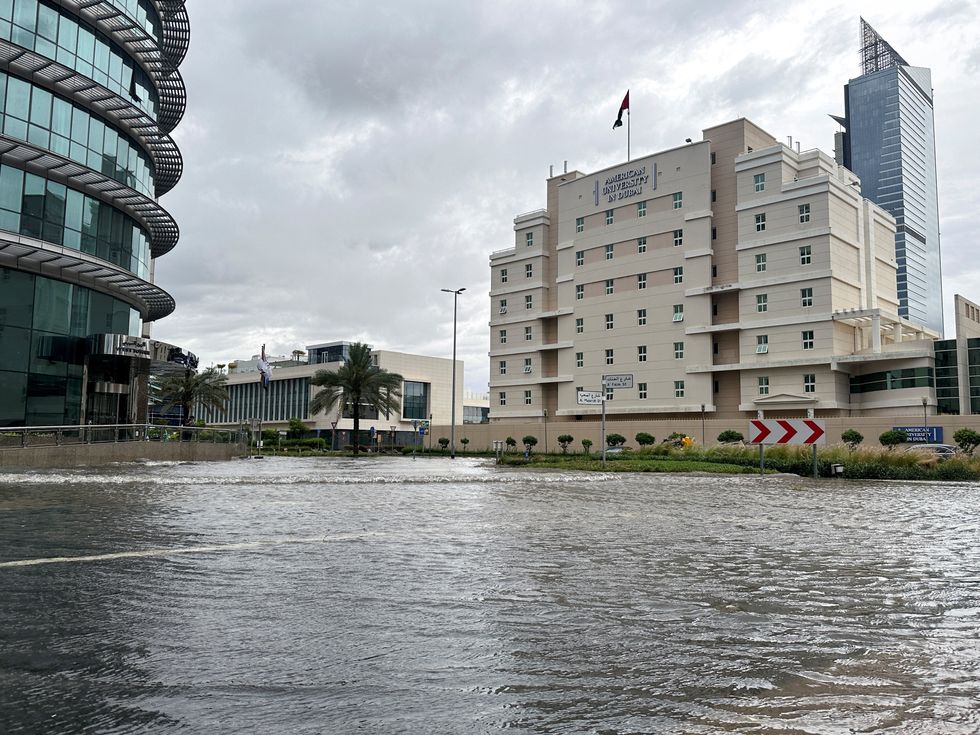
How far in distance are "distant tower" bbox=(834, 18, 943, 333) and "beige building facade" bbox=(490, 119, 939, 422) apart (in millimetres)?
97300

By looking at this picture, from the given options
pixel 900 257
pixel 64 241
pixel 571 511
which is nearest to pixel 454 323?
pixel 64 241

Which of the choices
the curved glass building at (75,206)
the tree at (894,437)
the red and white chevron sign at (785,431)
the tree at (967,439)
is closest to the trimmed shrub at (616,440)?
the tree at (894,437)

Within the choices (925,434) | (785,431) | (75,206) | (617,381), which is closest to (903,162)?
(925,434)

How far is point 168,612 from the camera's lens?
5094 mm

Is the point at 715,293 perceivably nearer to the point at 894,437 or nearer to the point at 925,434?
the point at 925,434

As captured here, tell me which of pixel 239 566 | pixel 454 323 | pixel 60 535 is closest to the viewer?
pixel 239 566

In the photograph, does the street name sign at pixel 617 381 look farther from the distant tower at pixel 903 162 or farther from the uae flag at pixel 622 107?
the distant tower at pixel 903 162

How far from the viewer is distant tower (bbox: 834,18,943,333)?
508ft

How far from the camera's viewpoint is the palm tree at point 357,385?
64.6 metres

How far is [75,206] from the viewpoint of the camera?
32406 millimetres

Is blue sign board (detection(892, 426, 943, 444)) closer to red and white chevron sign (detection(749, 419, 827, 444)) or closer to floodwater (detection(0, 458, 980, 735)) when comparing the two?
red and white chevron sign (detection(749, 419, 827, 444))

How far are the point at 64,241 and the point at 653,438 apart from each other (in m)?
40.7

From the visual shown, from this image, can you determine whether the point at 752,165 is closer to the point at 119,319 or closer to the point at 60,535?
the point at 119,319

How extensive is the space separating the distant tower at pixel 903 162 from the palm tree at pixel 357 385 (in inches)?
4788
